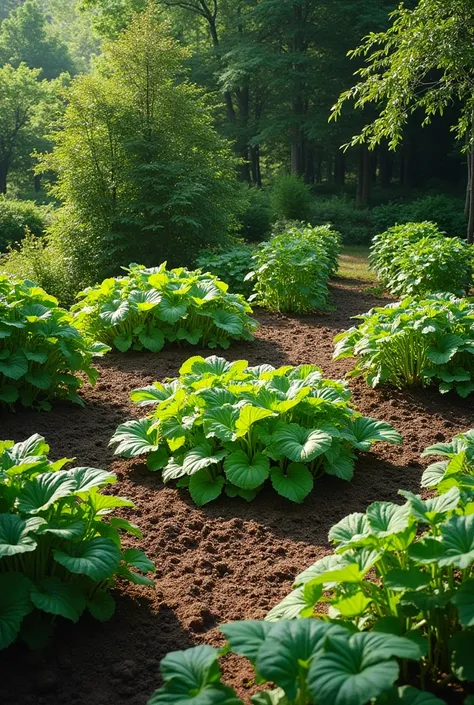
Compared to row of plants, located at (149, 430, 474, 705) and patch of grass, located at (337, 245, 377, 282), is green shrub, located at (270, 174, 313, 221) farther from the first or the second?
row of plants, located at (149, 430, 474, 705)

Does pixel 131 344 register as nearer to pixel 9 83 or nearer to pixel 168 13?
pixel 168 13

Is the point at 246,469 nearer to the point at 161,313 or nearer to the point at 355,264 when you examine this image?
the point at 161,313

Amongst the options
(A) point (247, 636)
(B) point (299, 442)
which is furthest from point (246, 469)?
(A) point (247, 636)

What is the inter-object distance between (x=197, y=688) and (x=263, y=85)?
107ft

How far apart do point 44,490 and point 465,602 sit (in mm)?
1526

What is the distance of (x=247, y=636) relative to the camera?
5.84ft

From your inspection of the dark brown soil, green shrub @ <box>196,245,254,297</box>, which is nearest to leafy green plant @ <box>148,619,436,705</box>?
the dark brown soil

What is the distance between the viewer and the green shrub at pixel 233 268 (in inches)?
361

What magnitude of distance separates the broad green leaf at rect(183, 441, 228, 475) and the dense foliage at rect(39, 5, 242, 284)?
6.79 meters

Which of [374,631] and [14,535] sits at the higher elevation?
[14,535]

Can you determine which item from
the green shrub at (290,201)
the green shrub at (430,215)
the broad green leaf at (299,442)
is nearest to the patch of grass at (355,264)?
the green shrub at (430,215)

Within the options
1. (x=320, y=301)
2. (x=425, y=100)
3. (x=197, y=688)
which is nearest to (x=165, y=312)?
(x=320, y=301)

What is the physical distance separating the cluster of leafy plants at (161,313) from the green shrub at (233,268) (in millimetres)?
2334

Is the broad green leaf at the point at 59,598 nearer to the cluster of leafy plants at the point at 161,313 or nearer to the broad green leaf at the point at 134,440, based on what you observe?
the broad green leaf at the point at 134,440
